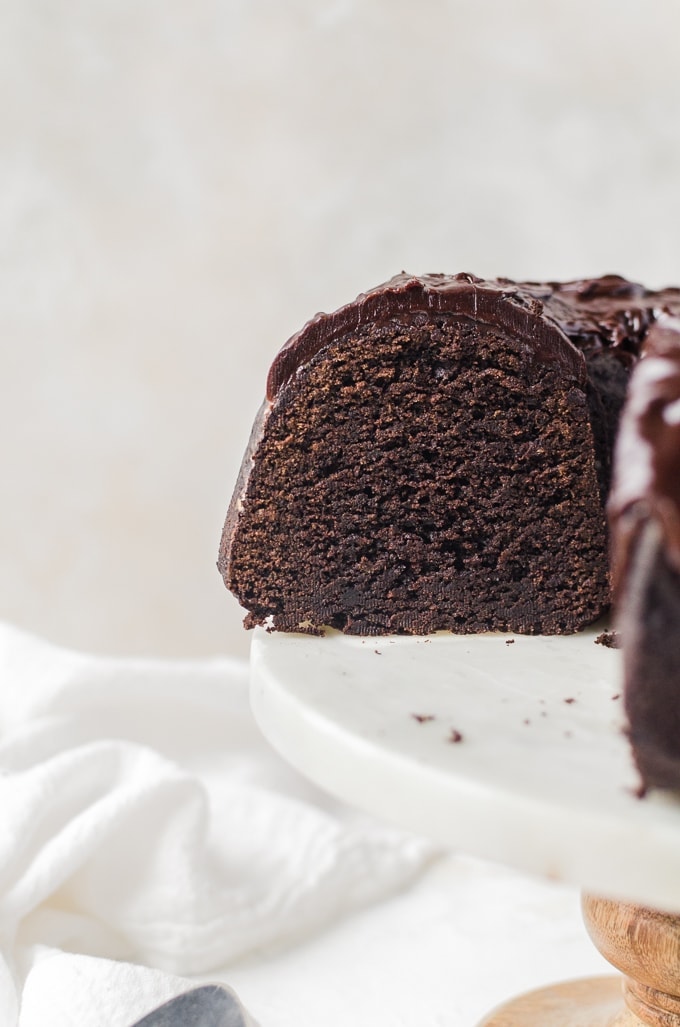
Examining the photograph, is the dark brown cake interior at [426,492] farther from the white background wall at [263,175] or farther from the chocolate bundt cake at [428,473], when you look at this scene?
the white background wall at [263,175]

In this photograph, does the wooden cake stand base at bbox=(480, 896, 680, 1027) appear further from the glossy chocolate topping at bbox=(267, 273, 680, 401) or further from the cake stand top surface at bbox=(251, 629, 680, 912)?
the glossy chocolate topping at bbox=(267, 273, 680, 401)

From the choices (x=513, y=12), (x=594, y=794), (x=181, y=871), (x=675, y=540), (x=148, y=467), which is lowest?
(x=181, y=871)

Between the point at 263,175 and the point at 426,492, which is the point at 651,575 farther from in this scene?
the point at 263,175

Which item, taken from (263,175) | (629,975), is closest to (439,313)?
(629,975)

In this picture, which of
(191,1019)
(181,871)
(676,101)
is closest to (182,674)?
(181,871)

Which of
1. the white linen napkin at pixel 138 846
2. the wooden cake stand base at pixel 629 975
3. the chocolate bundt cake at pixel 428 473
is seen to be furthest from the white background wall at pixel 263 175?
the wooden cake stand base at pixel 629 975

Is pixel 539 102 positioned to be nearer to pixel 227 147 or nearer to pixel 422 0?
pixel 422 0
